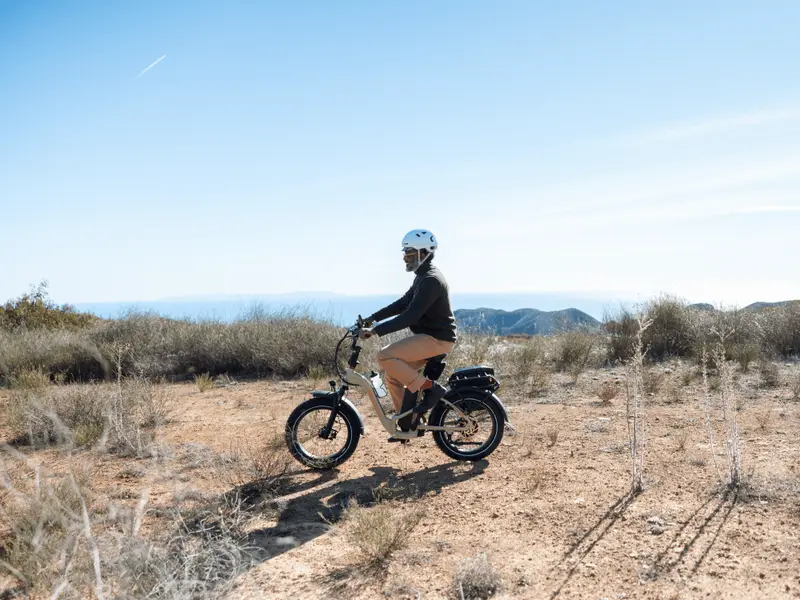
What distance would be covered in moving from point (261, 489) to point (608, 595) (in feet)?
10.4

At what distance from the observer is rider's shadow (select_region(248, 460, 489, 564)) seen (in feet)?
15.4

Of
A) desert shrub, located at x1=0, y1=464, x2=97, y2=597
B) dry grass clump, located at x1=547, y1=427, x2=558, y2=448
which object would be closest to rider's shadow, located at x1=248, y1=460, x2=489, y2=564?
dry grass clump, located at x1=547, y1=427, x2=558, y2=448

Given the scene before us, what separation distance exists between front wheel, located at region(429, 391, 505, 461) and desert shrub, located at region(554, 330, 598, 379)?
5706mm

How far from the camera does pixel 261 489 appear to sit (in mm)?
5715

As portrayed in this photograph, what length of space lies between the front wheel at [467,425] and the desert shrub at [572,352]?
571 centimetres

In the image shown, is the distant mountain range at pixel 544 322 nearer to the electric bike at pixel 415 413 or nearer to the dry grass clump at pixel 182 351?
the dry grass clump at pixel 182 351

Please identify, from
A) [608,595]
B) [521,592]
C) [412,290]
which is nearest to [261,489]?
[412,290]

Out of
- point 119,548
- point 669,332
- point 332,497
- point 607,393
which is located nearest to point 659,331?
point 669,332

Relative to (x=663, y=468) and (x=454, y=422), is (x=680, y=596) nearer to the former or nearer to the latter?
(x=663, y=468)

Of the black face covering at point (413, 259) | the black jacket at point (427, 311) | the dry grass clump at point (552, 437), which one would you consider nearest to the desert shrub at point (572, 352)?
the dry grass clump at point (552, 437)

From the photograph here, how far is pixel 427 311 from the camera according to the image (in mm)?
6047

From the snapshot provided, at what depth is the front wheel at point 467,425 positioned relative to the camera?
248 inches

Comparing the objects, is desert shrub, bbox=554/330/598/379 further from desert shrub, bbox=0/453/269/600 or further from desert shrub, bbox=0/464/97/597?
desert shrub, bbox=0/464/97/597

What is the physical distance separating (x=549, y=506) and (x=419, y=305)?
2054mm
